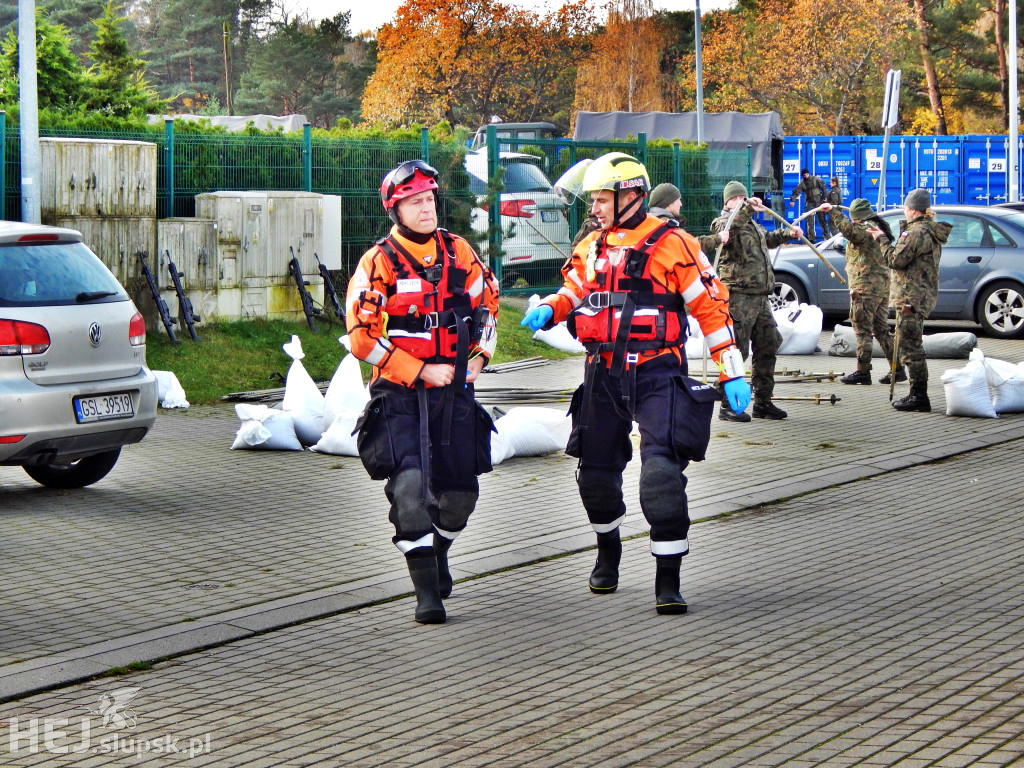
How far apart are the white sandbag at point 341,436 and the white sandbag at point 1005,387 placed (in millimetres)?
5301

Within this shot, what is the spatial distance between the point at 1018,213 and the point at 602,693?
1430 centimetres

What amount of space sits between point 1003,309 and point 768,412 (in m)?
6.65

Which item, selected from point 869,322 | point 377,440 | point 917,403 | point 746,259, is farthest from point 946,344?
point 377,440

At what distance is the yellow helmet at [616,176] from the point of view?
6070mm

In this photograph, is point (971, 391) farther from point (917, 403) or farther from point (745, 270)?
point (745, 270)

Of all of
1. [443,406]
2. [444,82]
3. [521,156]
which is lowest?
[443,406]

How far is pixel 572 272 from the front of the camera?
6.36 metres

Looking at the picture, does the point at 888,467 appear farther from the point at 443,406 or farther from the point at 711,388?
the point at 443,406

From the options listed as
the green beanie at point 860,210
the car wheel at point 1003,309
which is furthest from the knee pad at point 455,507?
the car wheel at point 1003,309

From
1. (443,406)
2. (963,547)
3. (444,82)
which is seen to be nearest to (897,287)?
(963,547)

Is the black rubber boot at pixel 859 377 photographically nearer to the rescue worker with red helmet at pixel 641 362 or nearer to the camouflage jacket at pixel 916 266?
the camouflage jacket at pixel 916 266

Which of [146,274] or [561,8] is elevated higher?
[561,8]

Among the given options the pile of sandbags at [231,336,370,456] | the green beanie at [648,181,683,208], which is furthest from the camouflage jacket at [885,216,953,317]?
the pile of sandbags at [231,336,370,456]

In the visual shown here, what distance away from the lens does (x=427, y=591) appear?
573cm
